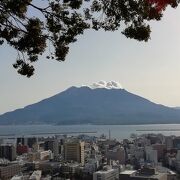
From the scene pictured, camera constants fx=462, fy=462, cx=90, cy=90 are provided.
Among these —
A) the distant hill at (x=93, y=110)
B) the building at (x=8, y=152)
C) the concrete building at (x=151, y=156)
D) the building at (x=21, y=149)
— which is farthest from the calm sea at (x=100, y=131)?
the building at (x=8, y=152)

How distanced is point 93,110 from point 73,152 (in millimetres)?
111194

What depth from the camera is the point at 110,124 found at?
440 feet

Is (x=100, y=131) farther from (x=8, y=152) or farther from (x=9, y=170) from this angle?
(x=9, y=170)

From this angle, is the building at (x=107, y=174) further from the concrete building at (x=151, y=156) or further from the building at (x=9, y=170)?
the concrete building at (x=151, y=156)

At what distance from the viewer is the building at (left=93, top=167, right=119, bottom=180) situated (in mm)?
29153

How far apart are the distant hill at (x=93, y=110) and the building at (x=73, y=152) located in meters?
93.6

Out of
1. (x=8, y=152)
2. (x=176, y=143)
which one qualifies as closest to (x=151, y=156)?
(x=176, y=143)

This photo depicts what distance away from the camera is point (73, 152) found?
133 feet

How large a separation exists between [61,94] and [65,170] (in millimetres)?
145344

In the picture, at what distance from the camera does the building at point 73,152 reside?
130 feet

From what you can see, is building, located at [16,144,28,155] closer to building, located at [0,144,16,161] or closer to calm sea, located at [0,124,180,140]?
building, located at [0,144,16,161]

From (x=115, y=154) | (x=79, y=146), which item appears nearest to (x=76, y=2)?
(x=79, y=146)

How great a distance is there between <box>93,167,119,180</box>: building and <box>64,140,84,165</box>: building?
7.69 m

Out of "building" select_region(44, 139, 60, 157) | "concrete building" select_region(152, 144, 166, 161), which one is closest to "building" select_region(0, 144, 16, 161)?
"building" select_region(44, 139, 60, 157)
